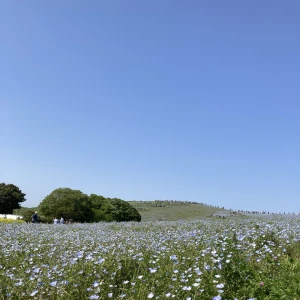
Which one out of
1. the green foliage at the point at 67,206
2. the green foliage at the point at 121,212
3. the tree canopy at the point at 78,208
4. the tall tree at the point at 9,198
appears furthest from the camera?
the tall tree at the point at 9,198

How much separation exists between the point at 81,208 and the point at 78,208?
1.22ft

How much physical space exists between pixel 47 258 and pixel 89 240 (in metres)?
2.32

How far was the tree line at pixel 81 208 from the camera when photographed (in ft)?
89.9

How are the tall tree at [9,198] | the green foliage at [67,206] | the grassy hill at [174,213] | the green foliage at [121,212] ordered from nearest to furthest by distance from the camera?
the green foliage at [67,206]
the green foliage at [121,212]
the grassy hill at [174,213]
the tall tree at [9,198]

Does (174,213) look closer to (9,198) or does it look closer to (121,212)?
(121,212)

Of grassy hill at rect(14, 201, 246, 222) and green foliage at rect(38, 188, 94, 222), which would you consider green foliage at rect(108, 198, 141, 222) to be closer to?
green foliage at rect(38, 188, 94, 222)

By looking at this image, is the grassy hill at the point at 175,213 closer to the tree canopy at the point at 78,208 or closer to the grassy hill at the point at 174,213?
the grassy hill at the point at 174,213

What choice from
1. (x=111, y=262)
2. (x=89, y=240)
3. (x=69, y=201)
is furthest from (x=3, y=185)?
(x=111, y=262)

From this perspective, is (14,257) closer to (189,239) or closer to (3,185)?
(189,239)

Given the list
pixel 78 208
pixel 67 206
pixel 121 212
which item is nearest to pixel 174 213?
pixel 121 212

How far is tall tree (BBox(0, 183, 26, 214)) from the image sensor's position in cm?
4531

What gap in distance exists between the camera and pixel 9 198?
45875 millimetres

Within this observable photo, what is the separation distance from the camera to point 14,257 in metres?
7.28

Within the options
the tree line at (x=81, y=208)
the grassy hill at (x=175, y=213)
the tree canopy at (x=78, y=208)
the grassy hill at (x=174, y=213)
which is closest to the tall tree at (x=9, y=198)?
the grassy hill at (x=174, y=213)
